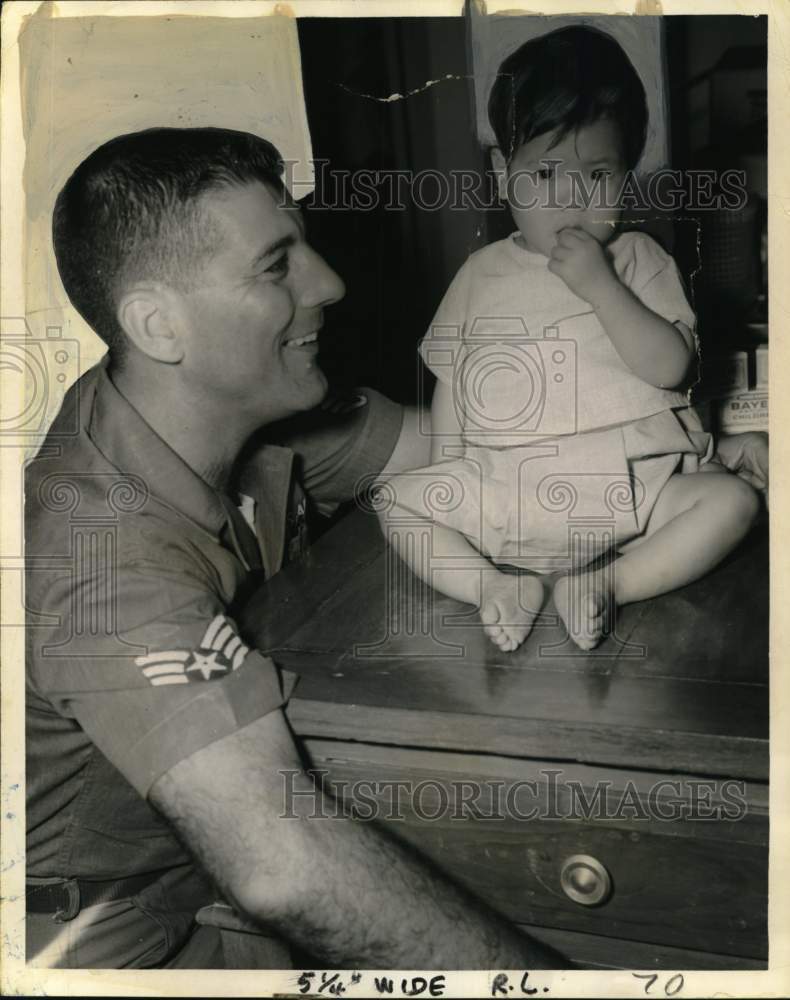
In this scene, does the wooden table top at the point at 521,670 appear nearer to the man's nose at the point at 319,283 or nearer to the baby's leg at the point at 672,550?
the baby's leg at the point at 672,550

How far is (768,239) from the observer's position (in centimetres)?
97

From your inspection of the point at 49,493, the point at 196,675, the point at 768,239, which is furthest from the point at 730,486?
the point at 49,493

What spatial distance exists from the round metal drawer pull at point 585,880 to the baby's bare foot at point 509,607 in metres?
0.18

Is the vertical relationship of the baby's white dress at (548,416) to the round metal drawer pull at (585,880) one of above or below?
above

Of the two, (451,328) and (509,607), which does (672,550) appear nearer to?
(509,607)

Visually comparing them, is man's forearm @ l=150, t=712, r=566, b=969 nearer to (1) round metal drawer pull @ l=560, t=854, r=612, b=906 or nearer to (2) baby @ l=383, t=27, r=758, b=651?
(1) round metal drawer pull @ l=560, t=854, r=612, b=906

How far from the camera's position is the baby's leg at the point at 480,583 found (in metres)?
0.89

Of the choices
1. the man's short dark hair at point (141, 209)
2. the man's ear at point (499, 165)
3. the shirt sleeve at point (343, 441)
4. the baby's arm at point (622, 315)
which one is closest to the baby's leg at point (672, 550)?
the baby's arm at point (622, 315)

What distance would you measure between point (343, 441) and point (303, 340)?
0.12 meters

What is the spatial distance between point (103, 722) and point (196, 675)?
10 centimetres

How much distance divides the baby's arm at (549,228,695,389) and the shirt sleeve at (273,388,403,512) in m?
0.21

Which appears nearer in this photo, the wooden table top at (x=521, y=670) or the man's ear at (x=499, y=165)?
the wooden table top at (x=521, y=670)

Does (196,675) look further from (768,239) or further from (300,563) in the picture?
(768,239)

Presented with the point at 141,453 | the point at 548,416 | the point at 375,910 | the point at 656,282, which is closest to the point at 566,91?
the point at 656,282
